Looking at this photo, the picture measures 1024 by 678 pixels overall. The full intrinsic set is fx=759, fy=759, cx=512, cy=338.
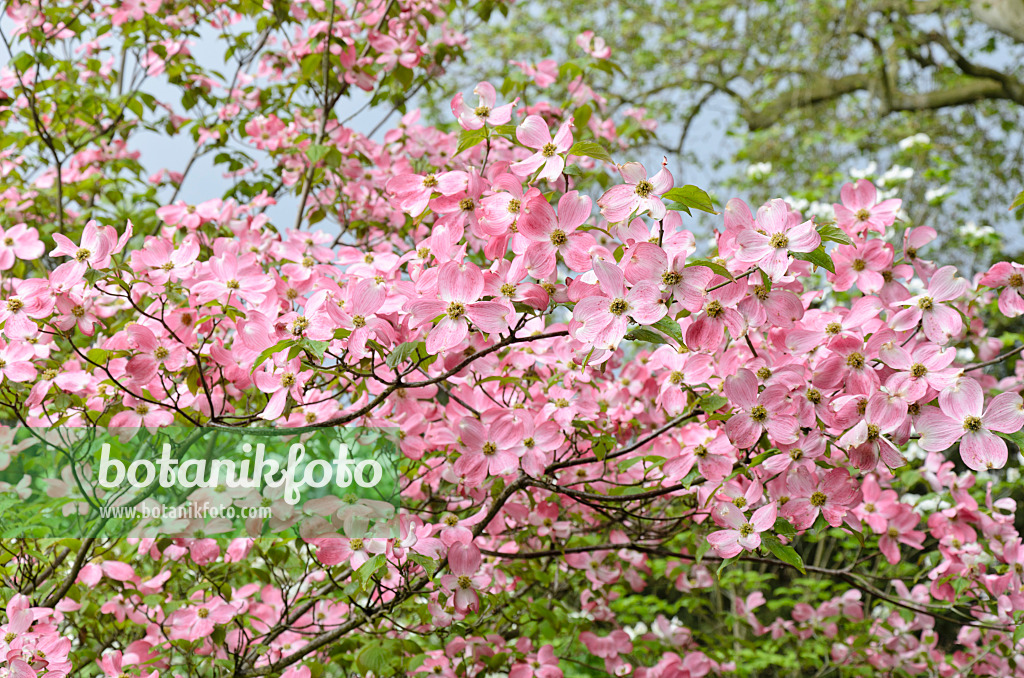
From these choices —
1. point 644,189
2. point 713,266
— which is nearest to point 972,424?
point 713,266

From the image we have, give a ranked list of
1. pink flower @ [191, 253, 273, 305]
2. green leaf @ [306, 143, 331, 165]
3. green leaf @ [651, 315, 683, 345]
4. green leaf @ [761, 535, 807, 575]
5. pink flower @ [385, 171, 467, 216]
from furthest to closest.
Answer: green leaf @ [306, 143, 331, 165]
pink flower @ [191, 253, 273, 305]
pink flower @ [385, 171, 467, 216]
green leaf @ [761, 535, 807, 575]
green leaf @ [651, 315, 683, 345]

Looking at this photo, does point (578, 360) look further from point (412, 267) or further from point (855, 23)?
point (855, 23)

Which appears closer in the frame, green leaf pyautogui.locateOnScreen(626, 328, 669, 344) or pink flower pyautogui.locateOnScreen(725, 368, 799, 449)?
green leaf pyautogui.locateOnScreen(626, 328, 669, 344)

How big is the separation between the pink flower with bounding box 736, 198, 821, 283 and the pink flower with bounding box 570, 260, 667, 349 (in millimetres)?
173

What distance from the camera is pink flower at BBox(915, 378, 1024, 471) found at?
1.10 m

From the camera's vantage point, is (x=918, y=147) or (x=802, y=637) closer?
(x=802, y=637)

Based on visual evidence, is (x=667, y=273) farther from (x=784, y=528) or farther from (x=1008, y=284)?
(x=1008, y=284)

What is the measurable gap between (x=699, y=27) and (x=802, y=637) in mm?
4934

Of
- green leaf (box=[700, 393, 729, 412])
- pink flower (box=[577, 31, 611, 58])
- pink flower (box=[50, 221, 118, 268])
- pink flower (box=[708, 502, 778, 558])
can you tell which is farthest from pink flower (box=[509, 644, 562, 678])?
pink flower (box=[577, 31, 611, 58])

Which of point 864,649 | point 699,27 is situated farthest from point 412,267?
point 699,27

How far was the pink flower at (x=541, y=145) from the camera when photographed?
113 centimetres

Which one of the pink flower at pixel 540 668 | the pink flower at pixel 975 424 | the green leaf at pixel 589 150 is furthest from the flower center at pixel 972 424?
the pink flower at pixel 540 668

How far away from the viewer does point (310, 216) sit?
2.53m

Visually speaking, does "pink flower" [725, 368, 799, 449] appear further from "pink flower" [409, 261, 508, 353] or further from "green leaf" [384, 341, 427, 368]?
"green leaf" [384, 341, 427, 368]
